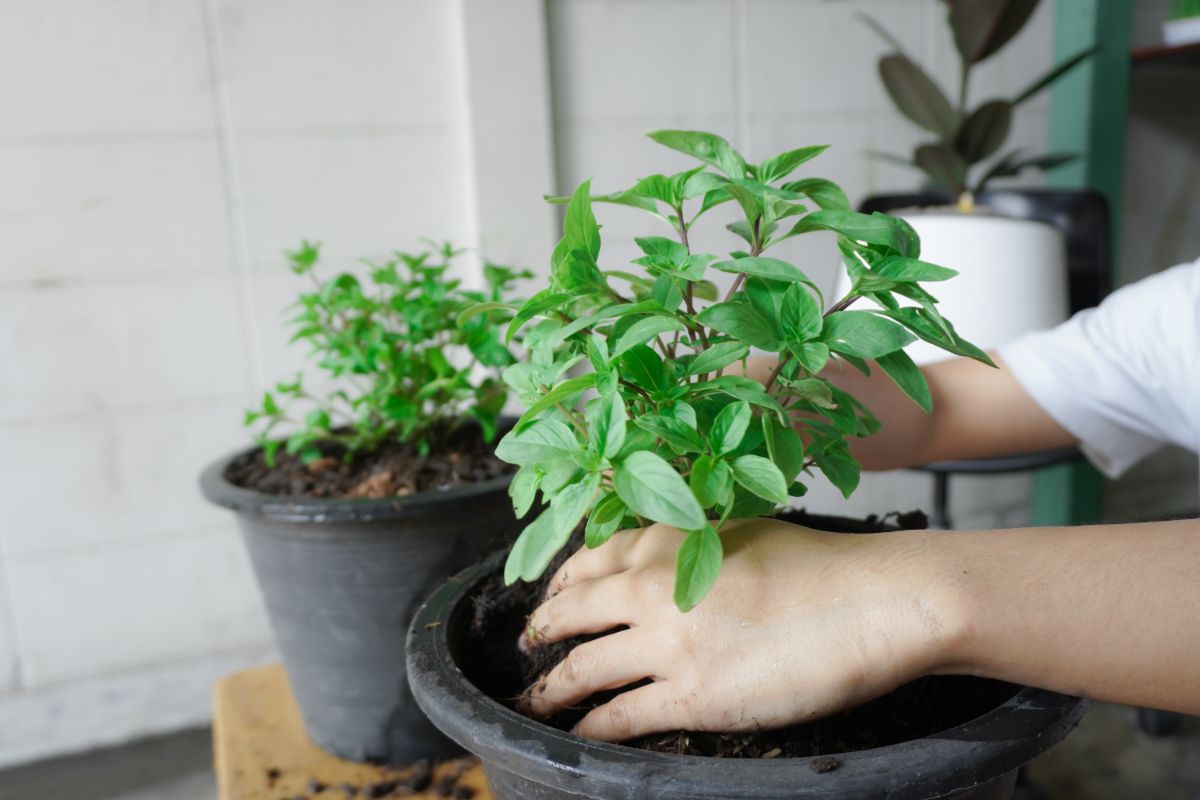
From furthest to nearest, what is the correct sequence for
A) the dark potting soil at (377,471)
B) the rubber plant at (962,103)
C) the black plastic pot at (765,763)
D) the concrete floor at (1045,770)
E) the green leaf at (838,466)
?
1. the rubber plant at (962,103)
2. the concrete floor at (1045,770)
3. the dark potting soil at (377,471)
4. the green leaf at (838,466)
5. the black plastic pot at (765,763)

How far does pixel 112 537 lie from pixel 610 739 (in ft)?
4.51

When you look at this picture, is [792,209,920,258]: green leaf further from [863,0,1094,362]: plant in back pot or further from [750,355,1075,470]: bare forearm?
[863,0,1094,362]: plant in back pot

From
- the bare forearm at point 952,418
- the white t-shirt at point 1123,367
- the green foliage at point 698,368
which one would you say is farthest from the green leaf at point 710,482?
the white t-shirt at point 1123,367

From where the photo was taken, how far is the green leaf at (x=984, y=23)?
4.99 ft

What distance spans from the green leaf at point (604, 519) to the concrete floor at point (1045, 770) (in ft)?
4.20

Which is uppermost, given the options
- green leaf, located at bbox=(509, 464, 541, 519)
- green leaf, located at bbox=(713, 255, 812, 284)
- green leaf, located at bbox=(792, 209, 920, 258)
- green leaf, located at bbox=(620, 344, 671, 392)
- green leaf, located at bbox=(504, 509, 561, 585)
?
green leaf, located at bbox=(792, 209, 920, 258)

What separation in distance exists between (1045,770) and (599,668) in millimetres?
1376

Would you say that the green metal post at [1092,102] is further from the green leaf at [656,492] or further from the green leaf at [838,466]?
the green leaf at [656,492]

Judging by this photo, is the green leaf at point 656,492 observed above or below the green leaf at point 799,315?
below

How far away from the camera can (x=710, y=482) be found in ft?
1.38

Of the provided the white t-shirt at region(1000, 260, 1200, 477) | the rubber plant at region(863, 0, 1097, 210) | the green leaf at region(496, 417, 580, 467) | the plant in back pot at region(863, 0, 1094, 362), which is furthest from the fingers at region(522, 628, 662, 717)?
the rubber plant at region(863, 0, 1097, 210)

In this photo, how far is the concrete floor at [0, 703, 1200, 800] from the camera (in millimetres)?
1444

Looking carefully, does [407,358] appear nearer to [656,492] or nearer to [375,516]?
[375,516]

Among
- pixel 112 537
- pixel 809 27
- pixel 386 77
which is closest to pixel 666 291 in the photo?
pixel 386 77
